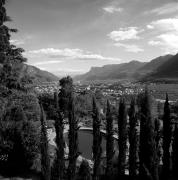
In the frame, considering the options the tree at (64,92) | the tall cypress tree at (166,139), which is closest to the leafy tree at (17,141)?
the tall cypress tree at (166,139)

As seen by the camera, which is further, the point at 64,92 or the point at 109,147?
the point at 64,92

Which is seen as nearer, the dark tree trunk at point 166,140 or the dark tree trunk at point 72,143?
the dark tree trunk at point 72,143

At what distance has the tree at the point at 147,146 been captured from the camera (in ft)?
116

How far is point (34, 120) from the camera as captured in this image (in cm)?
3256

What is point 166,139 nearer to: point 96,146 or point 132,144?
point 132,144

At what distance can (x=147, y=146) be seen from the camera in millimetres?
35938

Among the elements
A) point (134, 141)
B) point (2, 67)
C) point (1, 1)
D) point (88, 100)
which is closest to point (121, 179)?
point (134, 141)

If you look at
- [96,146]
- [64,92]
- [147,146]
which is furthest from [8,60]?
[64,92]

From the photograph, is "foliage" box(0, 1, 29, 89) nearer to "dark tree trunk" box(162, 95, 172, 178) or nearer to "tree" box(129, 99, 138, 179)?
"tree" box(129, 99, 138, 179)

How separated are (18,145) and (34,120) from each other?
358cm

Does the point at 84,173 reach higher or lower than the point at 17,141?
lower

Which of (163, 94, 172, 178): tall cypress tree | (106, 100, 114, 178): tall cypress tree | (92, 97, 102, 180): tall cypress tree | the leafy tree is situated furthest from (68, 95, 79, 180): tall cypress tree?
(163, 94, 172, 178): tall cypress tree

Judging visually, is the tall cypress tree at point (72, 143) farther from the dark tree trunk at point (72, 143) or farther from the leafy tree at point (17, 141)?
the leafy tree at point (17, 141)

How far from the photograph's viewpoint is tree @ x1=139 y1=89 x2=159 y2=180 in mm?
35438
